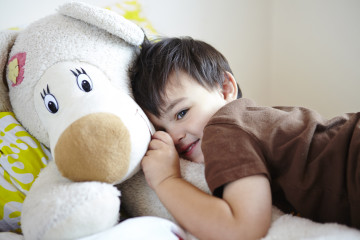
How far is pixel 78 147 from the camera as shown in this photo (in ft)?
1.47

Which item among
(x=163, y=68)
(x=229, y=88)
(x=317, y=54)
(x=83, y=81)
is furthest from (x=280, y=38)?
(x=83, y=81)

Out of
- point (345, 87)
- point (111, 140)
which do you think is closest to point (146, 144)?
point (111, 140)

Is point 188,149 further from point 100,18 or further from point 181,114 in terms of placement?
point 100,18

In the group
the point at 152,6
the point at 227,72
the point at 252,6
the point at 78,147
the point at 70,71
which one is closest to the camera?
the point at 78,147

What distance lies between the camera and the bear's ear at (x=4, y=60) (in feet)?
2.20

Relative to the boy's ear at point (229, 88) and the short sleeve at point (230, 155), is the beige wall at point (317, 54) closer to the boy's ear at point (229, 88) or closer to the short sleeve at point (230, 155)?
the boy's ear at point (229, 88)

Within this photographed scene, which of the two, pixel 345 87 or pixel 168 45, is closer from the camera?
pixel 168 45

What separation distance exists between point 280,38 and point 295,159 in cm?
114

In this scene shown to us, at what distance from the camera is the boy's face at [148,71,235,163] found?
0.70m

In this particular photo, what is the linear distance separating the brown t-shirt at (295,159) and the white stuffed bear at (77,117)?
0.14 m

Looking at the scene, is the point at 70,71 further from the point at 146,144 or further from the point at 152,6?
the point at 152,6

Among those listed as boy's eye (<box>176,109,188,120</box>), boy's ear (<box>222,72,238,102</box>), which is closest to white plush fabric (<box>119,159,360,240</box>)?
boy's eye (<box>176,109,188,120</box>)

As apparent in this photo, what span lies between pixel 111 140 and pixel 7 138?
35 cm

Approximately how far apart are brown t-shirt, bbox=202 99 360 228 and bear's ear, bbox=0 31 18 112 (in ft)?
1.64
